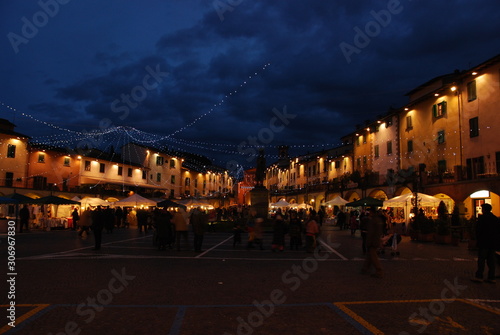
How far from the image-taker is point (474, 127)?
1115 inches

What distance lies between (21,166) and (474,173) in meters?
41.1

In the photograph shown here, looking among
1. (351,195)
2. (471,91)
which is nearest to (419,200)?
(471,91)

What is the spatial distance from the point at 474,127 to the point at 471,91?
8.34ft

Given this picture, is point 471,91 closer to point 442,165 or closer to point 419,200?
point 442,165

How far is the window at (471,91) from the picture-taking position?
92.9ft

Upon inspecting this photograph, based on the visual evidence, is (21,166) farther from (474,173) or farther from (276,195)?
(276,195)

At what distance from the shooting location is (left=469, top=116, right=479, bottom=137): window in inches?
1103

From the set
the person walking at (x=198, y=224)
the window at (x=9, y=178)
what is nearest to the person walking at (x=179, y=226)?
the person walking at (x=198, y=224)

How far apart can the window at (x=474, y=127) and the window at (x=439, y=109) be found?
11.6 ft

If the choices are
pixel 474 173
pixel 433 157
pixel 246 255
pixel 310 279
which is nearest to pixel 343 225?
pixel 433 157

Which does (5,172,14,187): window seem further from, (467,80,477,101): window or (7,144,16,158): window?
(467,80,477,101): window

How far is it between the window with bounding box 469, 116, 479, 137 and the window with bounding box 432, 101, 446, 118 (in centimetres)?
353

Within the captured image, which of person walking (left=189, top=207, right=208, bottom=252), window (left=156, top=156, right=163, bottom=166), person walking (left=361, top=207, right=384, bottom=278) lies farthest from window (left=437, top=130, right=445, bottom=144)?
window (left=156, top=156, right=163, bottom=166)

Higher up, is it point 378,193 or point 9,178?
point 9,178
